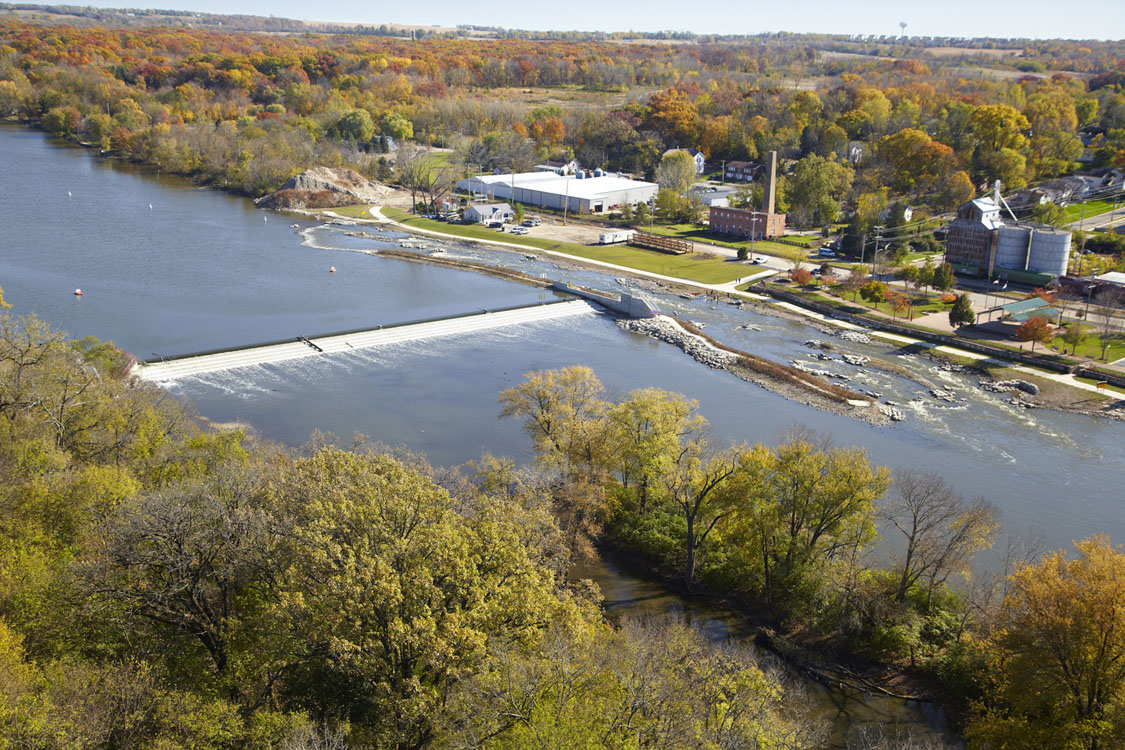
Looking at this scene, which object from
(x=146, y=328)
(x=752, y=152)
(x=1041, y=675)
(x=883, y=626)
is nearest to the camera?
(x=1041, y=675)

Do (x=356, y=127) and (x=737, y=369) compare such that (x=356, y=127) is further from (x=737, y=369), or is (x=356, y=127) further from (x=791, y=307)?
(x=737, y=369)

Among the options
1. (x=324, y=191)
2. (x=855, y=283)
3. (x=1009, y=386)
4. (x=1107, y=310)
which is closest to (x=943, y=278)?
(x=855, y=283)

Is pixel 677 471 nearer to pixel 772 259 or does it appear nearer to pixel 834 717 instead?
pixel 834 717

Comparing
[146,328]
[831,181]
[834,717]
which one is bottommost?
[834,717]

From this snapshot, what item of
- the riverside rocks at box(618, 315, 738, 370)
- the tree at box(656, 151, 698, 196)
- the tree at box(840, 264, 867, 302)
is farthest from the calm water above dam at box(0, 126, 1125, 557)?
the tree at box(656, 151, 698, 196)

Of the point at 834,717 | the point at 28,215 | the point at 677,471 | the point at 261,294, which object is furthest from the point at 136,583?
the point at 28,215

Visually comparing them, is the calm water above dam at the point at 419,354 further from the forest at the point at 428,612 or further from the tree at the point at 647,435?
the forest at the point at 428,612
